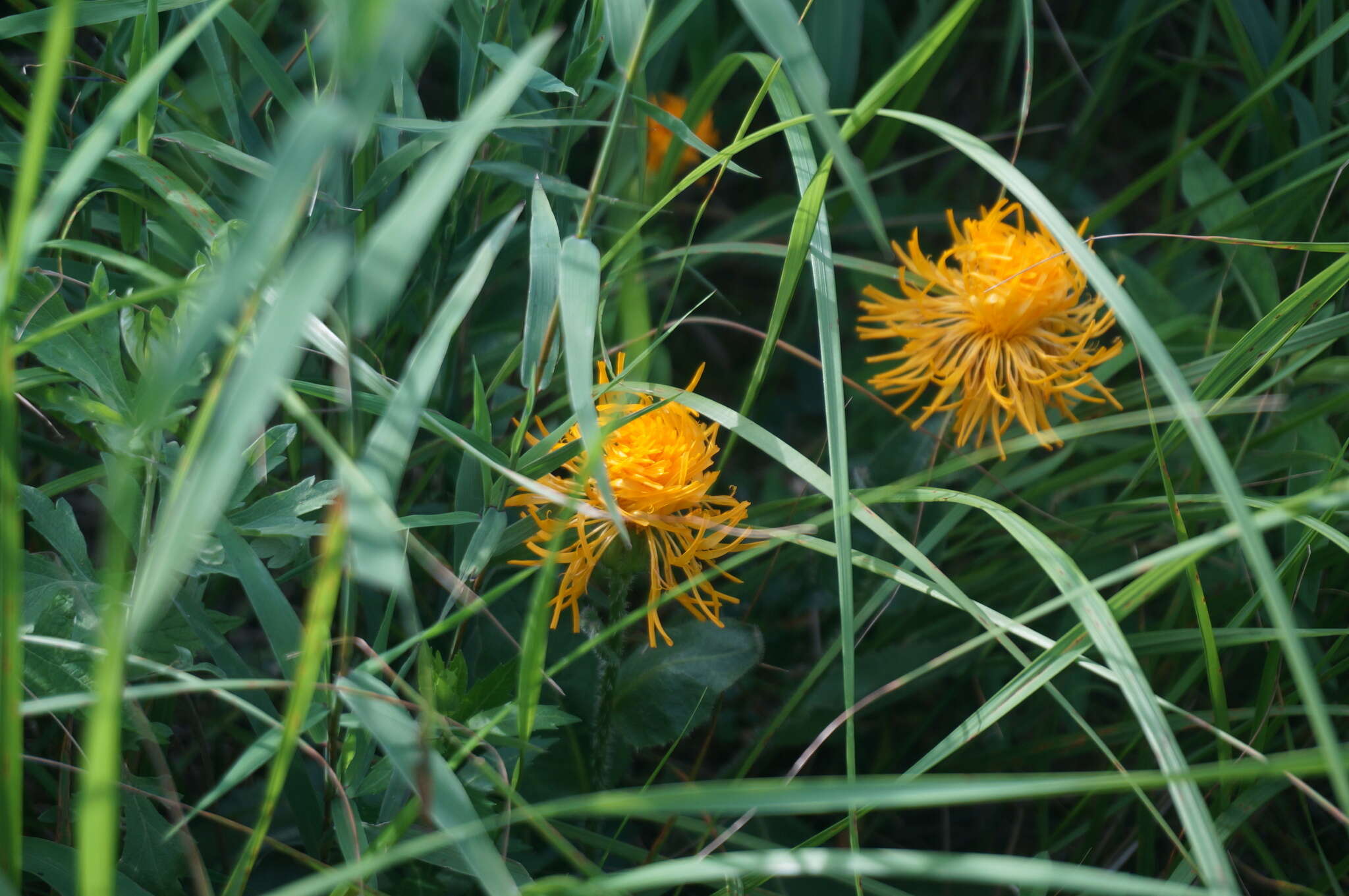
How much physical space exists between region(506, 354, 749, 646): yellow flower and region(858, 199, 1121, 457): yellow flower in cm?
21

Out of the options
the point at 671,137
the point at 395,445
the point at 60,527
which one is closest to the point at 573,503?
the point at 395,445

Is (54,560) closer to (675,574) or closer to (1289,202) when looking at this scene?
(675,574)

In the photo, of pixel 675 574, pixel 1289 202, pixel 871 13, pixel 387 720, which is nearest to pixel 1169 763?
pixel 387 720

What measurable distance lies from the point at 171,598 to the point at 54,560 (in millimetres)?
105

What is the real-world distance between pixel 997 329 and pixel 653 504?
0.36 meters

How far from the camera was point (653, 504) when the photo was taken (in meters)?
0.63

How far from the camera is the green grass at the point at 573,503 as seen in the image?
375 mm

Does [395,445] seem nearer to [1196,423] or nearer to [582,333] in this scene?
[582,333]

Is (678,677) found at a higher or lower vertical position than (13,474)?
lower

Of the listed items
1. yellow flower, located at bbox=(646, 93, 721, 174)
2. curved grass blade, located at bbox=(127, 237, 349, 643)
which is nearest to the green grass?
curved grass blade, located at bbox=(127, 237, 349, 643)

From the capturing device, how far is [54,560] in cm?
Result: 61

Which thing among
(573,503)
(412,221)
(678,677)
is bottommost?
(678,677)

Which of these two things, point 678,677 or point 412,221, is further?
point 678,677

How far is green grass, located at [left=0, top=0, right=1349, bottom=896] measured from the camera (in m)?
0.38
